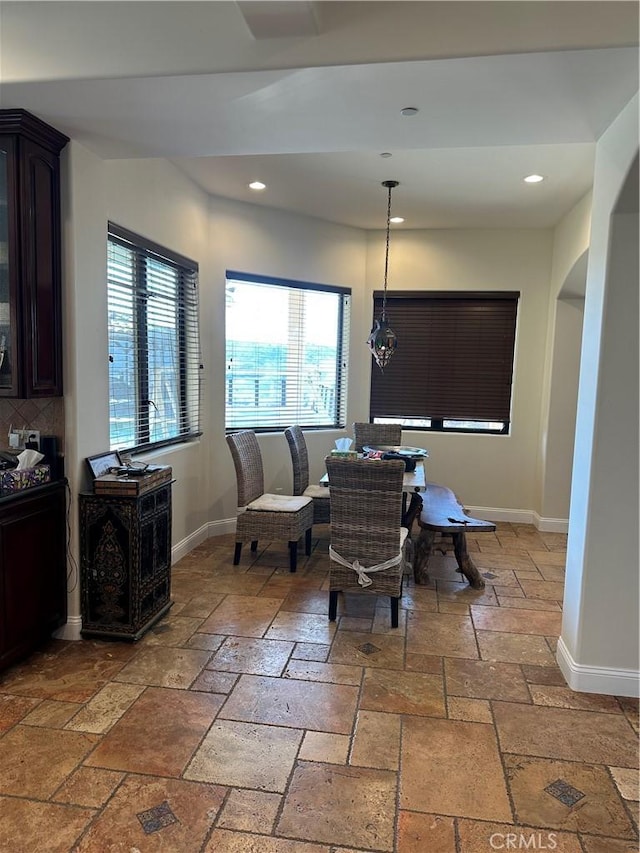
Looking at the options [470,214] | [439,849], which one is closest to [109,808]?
[439,849]

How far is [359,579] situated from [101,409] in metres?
1.82

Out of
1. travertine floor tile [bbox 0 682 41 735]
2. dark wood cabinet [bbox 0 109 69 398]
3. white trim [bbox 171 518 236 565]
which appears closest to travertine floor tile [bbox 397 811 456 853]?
travertine floor tile [bbox 0 682 41 735]

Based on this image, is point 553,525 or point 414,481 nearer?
point 414,481

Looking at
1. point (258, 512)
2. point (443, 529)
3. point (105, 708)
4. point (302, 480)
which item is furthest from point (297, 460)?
point (105, 708)

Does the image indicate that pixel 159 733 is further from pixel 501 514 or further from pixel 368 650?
pixel 501 514

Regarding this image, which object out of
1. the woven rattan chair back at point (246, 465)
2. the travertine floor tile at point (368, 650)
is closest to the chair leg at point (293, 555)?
the woven rattan chair back at point (246, 465)

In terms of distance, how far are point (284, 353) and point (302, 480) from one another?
1.29 metres

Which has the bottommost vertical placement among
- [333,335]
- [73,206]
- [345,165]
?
[333,335]

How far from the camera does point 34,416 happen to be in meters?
2.92

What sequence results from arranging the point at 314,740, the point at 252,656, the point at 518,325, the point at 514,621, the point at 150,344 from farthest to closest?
1. the point at 518,325
2. the point at 150,344
3. the point at 514,621
4. the point at 252,656
5. the point at 314,740

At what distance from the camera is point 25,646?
268 centimetres

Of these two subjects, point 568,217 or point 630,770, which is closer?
point 630,770

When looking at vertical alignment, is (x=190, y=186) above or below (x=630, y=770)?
above

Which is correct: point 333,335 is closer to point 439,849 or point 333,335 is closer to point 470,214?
point 470,214
